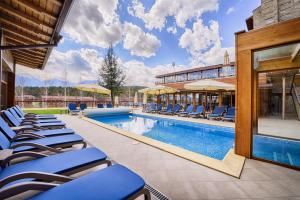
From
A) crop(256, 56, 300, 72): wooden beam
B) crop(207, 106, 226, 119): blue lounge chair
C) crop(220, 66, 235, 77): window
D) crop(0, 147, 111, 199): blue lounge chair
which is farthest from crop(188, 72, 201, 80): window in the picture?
crop(0, 147, 111, 199): blue lounge chair

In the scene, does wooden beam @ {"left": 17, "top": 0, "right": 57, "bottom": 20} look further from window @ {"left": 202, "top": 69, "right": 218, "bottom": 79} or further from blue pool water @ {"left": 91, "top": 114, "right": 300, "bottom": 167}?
window @ {"left": 202, "top": 69, "right": 218, "bottom": 79}

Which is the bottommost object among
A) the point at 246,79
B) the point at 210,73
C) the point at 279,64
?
the point at 246,79

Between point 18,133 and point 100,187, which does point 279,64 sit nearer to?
point 100,187

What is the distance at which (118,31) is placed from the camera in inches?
977

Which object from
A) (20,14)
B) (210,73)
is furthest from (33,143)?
(210,73)

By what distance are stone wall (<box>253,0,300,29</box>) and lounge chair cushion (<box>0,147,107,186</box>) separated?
37.2 ft

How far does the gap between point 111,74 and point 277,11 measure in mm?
16508

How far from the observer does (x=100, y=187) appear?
1429 mm

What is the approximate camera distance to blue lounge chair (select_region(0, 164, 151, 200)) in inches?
51.0

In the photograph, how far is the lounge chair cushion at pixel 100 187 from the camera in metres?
1.31

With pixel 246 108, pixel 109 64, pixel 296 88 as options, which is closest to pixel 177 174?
pixel 246 108

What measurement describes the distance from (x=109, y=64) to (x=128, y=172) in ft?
64.9

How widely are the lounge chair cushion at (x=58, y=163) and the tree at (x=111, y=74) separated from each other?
17.4 metres

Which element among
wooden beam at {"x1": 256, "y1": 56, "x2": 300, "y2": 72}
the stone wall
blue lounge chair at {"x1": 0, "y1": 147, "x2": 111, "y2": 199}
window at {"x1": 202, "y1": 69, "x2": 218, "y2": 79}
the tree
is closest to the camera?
blue lounge chair at {"x1": 0, "y1": 147, "x2": 111, "y2": 199}
